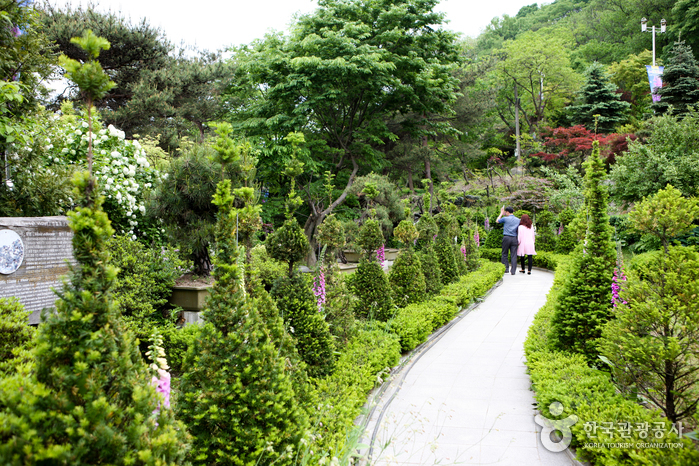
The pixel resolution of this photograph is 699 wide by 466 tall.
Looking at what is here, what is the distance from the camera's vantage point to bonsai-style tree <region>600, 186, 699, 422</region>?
3.25 metres

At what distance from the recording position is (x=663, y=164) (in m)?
12.5

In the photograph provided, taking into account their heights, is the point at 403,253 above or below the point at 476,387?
above

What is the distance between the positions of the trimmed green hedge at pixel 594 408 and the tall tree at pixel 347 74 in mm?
10723

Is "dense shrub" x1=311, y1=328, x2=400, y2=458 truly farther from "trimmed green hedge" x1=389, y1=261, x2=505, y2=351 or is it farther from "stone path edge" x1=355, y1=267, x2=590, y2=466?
"trimmed green hedge" x1=389, y1=261, x2=505, y2=351

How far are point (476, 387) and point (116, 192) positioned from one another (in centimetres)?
591

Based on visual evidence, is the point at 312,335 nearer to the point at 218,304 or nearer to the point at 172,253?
the point at 218,304

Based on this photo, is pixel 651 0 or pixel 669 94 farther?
pixel 651 0

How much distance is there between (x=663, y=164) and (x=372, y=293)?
11240 mm

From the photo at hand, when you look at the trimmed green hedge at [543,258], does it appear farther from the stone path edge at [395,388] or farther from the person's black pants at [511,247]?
the stone path edge at [395,388]

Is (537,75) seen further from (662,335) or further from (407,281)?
(662,335)

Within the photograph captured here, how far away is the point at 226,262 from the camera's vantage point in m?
2.57

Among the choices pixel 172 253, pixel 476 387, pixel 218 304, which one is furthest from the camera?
pixel 172 253

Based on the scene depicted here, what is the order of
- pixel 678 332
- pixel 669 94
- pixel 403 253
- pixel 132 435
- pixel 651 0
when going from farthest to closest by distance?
pixel 651 0, pixel 669 94, pixel 403 253, pixel 678 332, pixel 132 435

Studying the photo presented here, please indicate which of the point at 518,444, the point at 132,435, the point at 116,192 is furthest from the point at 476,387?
the point at 116,192
